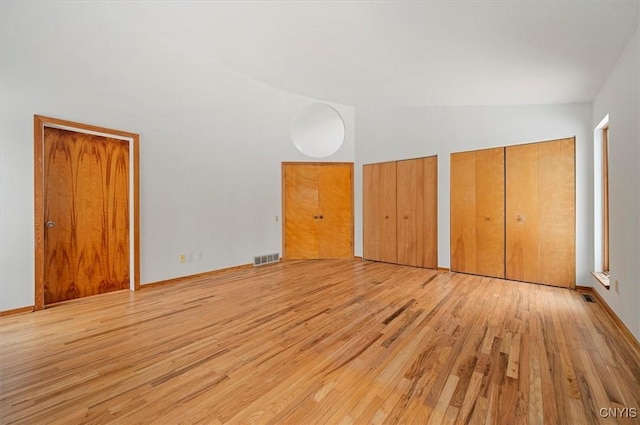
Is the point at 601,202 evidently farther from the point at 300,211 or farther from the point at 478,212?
the point at 300,211

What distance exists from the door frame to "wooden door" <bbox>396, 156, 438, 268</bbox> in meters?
4.21

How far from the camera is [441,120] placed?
4.73m

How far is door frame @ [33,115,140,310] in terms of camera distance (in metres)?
2.86

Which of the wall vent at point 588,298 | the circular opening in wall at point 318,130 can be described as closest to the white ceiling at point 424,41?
the circular opening in wall at point 318,130

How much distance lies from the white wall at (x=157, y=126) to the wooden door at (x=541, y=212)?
294 cm

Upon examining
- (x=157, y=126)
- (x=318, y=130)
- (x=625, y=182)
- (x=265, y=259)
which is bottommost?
(x=265, y=259)

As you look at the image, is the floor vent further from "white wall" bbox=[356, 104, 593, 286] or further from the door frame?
the door frame

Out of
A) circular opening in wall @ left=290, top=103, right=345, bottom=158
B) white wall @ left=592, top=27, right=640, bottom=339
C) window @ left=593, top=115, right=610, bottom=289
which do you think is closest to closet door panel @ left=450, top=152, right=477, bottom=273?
window @ left=593, top=115, right=610, bottom=289

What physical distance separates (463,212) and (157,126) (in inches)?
190

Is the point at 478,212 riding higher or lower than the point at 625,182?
lower

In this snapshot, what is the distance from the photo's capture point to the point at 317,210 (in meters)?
5.75

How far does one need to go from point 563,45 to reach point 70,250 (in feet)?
18.4

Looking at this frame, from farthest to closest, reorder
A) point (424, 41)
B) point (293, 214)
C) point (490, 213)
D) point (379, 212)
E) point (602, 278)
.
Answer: point (293, 214), point (379, 212), point (490, 213), point (602, 278), point (424, 41)

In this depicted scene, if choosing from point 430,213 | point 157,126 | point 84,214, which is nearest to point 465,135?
point 430,213
